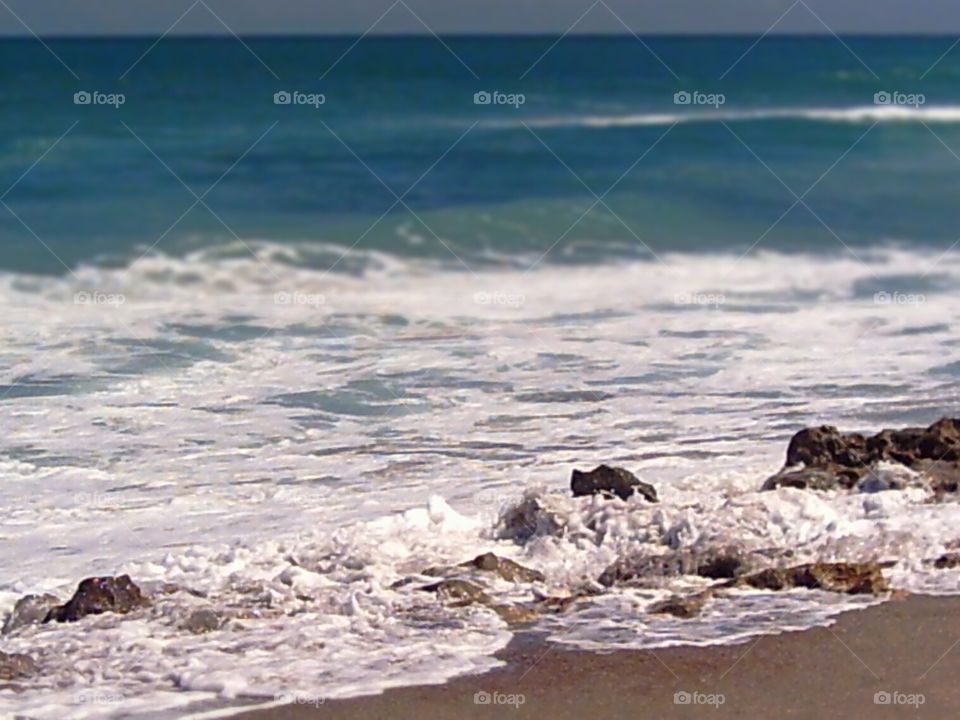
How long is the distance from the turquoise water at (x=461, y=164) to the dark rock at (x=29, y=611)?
10421 millimetres

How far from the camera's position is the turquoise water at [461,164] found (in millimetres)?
18219

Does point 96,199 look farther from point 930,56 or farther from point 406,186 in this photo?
point 930,56

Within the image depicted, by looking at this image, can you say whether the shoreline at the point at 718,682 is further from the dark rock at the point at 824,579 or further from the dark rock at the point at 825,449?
the dark rock at the point at 825,449

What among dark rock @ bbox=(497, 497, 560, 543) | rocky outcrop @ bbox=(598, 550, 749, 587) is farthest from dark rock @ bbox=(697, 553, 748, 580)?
dark rock @ bbox=(497, 497, 560, 543)

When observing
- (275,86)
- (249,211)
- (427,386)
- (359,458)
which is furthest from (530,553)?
(275,86)

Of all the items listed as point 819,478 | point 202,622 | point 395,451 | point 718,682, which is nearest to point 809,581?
point 718,682

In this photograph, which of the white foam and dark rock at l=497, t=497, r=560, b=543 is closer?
the white foam

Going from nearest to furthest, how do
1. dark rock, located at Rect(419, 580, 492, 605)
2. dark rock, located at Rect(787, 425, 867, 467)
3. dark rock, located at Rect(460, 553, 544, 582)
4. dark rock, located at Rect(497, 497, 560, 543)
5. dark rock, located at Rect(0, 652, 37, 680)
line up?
dark rock, located at Rect(0, 652, 37, 680), dark rock, located at Rect(419, 580, 492, 605), dark rock, located at Rect(460, 553, 544, 582), dark rock, located at Rect(497, 497, 560, 543), dark rock, located at Rect(787, 425, 867, 467)

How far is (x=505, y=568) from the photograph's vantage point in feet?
20.0

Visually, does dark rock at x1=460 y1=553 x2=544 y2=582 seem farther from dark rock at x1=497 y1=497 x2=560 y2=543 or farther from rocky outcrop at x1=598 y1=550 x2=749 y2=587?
dark rock at x1=497 y1=497 x2=560 y2=543

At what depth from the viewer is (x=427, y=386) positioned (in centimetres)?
988

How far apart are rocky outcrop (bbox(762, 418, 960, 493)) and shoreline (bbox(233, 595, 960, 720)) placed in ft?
4.99

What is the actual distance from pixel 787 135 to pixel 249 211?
48.0 feet

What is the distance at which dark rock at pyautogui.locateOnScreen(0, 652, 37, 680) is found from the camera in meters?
5.18
